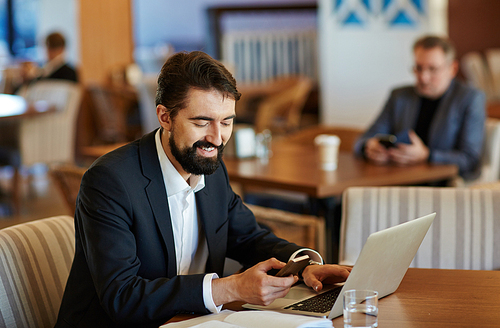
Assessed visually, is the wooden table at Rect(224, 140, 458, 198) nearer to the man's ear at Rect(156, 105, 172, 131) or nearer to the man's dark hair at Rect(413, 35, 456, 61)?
the man's dark hair at Rect(413, 35, 456, 61)

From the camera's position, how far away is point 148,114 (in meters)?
5.55

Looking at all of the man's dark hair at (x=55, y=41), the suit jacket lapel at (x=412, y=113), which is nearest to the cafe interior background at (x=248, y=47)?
the man's dark hair at (x=55, y=41)

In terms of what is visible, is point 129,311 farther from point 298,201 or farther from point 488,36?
point 488,36

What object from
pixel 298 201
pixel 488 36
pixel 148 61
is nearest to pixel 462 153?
pixel 298 201

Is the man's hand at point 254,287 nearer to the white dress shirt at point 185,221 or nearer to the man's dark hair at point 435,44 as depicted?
the white dress shirt at point 185,221

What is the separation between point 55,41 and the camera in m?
5.93

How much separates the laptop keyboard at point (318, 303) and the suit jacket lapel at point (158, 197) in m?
0.36

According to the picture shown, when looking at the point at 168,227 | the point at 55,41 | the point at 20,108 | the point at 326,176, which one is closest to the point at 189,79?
the point at 168,227

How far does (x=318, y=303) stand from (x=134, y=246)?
1.46 ft

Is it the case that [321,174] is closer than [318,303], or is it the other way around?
[318,303]

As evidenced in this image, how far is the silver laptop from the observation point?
117 cm

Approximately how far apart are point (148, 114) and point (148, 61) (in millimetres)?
3854

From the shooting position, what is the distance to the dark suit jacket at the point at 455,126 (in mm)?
3100

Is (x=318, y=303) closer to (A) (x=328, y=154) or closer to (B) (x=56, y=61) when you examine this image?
(A) (x=328, y=154)
